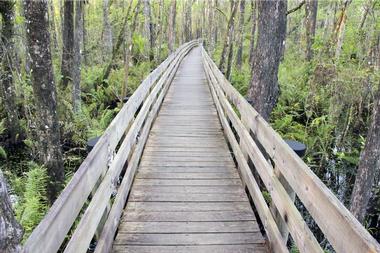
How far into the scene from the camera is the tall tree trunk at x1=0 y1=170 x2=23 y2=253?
1.97 meters

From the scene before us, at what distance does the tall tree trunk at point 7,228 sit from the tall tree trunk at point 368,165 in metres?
5.30

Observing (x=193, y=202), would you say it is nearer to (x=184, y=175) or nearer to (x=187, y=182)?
(x=187, y=182)

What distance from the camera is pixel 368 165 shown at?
5715 millimetres

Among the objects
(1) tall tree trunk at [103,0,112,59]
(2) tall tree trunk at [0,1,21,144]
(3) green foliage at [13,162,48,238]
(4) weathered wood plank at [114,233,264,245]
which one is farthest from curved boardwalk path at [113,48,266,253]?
(1) tall tree trunk at [103,0,112,59]

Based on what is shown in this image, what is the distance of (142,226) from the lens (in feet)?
13.1

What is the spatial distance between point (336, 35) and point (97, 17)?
25.1 meters

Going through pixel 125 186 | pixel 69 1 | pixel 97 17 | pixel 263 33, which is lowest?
pixel 125 186

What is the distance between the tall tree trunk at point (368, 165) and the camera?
5559 mm

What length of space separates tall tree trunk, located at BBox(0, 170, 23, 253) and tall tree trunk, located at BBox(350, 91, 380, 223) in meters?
5.30

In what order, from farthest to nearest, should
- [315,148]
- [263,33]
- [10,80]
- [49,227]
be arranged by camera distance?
[315,148], [10,80], [263,33], [49,227]

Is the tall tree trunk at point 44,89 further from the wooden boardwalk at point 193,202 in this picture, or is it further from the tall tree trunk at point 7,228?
the tall tree trunk at point 7,228

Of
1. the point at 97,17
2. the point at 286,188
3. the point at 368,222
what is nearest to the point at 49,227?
the point at 286,188

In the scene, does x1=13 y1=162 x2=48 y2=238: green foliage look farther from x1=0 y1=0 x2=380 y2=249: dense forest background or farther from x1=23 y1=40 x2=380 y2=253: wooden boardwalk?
x1=23 y1=40 x2=380 y2=253: wooden boardwalk

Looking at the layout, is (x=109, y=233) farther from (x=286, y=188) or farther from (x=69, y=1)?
(x=69, y=1)
